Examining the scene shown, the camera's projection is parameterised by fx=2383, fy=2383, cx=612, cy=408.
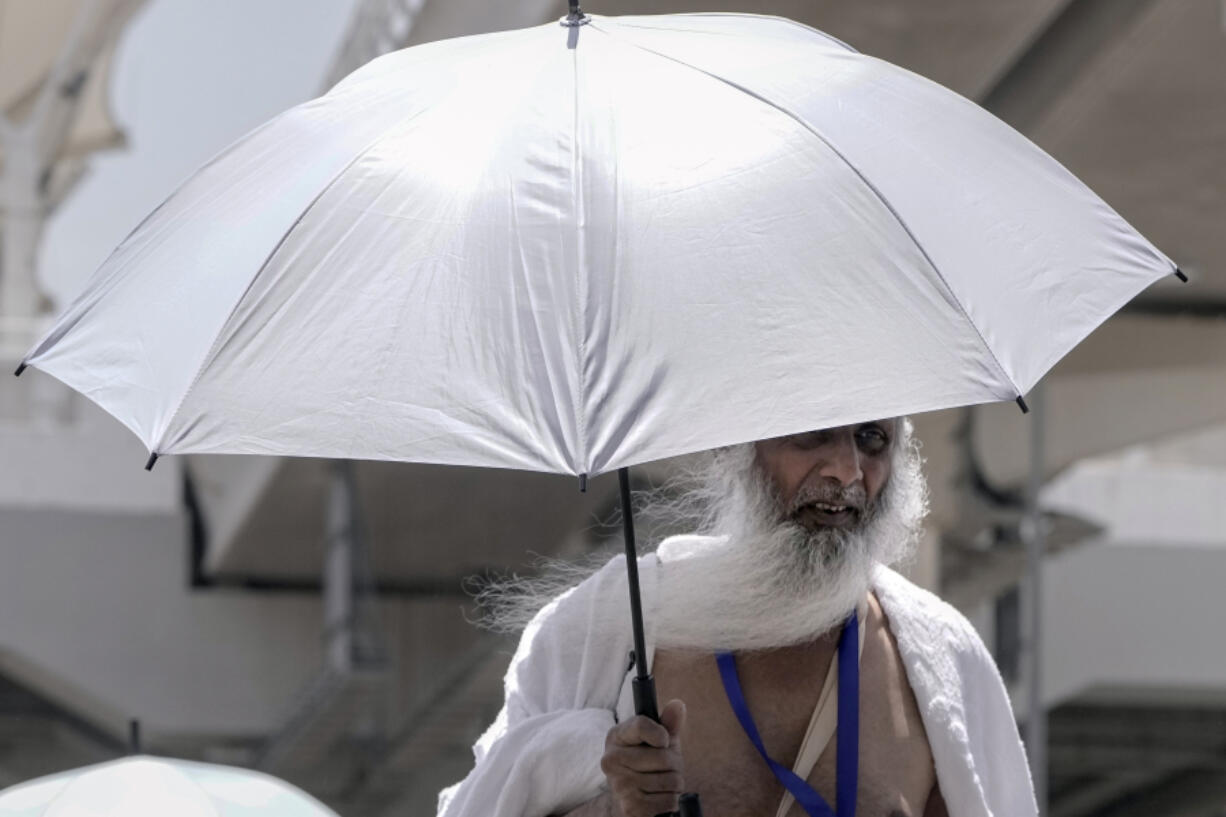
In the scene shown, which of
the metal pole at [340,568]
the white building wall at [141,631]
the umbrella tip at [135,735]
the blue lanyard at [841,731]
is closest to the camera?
the blue lanyard at [841,731]

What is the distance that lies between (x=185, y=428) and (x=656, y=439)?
2.28 ft

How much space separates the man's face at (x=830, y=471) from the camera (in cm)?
372

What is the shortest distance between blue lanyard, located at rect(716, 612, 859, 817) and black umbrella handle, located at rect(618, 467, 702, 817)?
161mm

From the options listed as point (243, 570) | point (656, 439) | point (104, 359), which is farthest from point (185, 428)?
point (243, 570)

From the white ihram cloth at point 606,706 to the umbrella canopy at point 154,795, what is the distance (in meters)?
1.53

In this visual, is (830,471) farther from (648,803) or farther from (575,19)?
(575,19)

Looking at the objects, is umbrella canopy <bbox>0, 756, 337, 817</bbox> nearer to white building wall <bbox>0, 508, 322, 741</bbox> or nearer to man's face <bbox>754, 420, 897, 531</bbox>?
man's face <bbox>754, 420, 897, 531</bbox>

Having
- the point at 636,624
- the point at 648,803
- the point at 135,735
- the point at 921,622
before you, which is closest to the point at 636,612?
the point at 636,624

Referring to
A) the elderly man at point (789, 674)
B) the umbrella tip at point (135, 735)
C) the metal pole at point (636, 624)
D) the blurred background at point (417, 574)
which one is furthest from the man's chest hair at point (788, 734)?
the blurred background at point (417, 574)

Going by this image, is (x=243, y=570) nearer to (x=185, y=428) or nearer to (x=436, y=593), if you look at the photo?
(x=436, y=593)

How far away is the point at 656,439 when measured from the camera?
3061 mm

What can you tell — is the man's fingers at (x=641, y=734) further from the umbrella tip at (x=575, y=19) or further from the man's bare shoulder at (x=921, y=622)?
the umbrella tip at (x=575, y=19)

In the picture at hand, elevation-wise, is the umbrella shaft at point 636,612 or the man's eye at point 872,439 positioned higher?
the man's eye at point 872,439

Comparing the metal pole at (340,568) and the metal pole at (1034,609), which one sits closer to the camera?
the metal pole at (1034,609)
